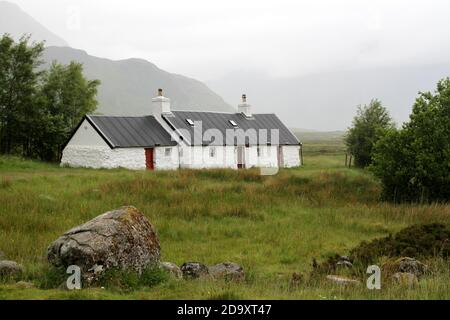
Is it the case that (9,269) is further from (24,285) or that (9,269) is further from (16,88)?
(16,88)

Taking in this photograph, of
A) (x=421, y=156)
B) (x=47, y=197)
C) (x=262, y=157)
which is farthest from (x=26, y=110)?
(x=421, y=156)

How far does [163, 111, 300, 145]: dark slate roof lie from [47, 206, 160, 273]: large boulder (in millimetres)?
30930

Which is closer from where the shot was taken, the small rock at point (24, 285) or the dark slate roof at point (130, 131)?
the small rock at point (24, 285)

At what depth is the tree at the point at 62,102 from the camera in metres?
43.8

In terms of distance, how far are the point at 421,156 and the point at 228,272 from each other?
1606cm

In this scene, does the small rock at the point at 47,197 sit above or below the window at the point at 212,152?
below

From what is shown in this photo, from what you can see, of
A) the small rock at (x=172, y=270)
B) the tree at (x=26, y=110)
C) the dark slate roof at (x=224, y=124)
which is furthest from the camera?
the tree at (x=26, y=110)

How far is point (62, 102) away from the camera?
156 ft

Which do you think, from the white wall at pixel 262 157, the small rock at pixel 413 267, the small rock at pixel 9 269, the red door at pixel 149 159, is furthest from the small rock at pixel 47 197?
the white wall at pixel 262 157

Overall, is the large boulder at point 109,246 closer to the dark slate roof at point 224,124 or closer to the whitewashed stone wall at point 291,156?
the dark slate roof at point 224,124

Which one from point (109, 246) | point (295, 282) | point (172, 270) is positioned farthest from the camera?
point (172, 270)

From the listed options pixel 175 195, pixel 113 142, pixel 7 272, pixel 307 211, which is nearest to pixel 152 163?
pixel 113 142

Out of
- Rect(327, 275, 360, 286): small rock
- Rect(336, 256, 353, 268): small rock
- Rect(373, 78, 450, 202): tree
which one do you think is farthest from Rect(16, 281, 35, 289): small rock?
Rect(373, 78, 450, 202): tree

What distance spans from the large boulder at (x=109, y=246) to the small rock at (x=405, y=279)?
4620mm
